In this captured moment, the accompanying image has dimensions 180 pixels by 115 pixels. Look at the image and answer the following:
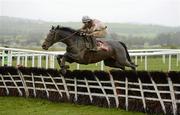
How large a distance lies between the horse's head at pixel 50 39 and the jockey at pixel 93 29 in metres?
0.59

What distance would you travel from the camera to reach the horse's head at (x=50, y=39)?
11.1 m

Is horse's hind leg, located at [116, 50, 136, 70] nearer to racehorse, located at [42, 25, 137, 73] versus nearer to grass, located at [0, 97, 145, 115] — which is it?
racehorse, located at [42, 25, 137, 73]

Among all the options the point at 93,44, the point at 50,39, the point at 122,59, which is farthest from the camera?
the point at 122,59

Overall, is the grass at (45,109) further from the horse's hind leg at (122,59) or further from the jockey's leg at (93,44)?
the horse's hind leg at (122,59)

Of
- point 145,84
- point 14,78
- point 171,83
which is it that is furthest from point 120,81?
point 14,78

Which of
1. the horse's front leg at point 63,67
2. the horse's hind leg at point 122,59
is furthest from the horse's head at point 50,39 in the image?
the horse's hind leg at point 122,59

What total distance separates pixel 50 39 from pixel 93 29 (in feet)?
3.00

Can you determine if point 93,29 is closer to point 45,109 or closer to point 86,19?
point 86,19

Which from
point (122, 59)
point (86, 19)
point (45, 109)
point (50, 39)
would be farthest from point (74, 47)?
point (45, 109)

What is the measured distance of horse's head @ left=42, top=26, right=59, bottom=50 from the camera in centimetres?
1114

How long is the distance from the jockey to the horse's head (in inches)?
23.3

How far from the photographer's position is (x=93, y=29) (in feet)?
37.6

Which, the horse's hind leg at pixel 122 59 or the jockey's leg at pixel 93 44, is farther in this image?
the horse's hind leg at pixel 122 59

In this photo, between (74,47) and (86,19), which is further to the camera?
(86,19)
